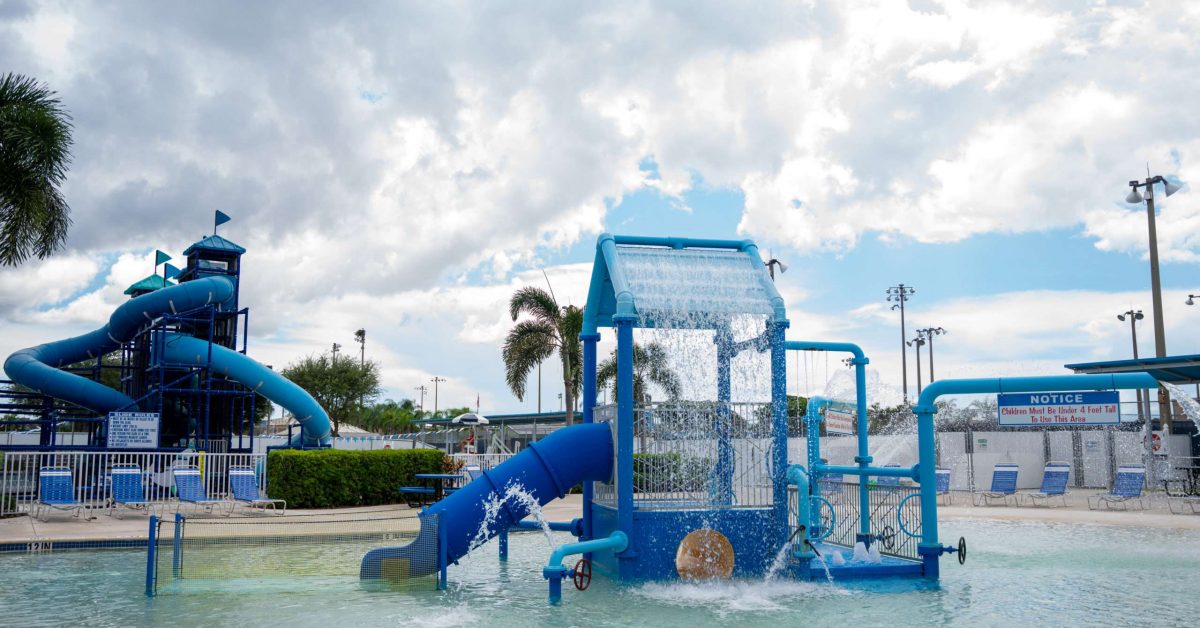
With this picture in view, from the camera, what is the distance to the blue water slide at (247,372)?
2734 cm

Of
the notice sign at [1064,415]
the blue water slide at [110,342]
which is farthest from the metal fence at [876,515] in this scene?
the blue water slide at [110,342]

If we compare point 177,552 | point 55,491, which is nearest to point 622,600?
point 177,552

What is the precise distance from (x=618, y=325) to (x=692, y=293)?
1.07 metres

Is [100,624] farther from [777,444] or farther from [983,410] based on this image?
[983,410]

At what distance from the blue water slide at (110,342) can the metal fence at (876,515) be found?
20.7 metres

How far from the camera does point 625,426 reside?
417 inches

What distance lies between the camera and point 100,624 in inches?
A: 329

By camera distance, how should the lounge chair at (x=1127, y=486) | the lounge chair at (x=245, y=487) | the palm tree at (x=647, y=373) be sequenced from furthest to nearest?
the lounge chair at (x=1127, y=486) → the lounge chair at (x=245, y=487) → the palm tree at (x=647, y=373)

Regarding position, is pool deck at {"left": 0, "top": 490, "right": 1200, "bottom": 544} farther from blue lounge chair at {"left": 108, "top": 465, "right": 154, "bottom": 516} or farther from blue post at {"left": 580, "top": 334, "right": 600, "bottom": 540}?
blue post at {"left": 580, "top": 334, "right": 600, "bottom": 540}

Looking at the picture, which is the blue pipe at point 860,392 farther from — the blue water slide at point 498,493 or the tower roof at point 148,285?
the tower roof at point 148,285

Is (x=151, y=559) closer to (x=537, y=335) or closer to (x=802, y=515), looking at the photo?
(x=802, y=515)

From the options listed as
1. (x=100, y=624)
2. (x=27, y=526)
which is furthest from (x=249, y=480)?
(x=100, y=624)

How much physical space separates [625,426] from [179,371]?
22.7 meters

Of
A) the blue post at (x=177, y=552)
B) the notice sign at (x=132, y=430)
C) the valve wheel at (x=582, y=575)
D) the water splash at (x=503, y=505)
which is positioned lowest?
the valve wheel at (x=582, y=575)
